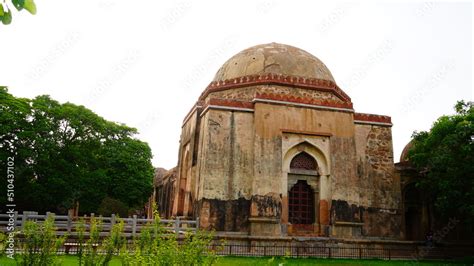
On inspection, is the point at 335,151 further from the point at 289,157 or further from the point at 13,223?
the point at 13,223

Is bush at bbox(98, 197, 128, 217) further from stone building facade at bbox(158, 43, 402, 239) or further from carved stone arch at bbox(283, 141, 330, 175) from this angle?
carved stone arch at bbox(283, 141, 330, 175)

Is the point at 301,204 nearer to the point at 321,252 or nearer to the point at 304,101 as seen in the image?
the point at 321,252

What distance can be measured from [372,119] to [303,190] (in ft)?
14.4

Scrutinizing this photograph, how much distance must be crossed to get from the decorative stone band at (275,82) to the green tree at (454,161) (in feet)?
15.0

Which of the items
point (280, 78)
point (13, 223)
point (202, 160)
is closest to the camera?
point (13, 223)

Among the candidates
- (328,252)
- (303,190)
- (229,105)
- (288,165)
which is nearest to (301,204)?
(303,190)

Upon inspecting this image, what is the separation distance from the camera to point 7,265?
27.0 feet

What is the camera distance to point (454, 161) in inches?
534

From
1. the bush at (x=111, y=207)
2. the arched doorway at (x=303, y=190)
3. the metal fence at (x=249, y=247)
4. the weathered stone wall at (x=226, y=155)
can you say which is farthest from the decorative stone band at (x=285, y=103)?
the bush at (x=111, y=207)

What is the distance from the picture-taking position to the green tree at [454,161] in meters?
13.2

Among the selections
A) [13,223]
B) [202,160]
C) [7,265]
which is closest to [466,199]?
[202,160]

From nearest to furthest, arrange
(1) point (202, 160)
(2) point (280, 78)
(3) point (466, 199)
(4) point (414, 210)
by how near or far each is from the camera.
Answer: (3) point (466, 199), (1) point (202, 160), (2) point (280, 78), (4) point (414, 210)

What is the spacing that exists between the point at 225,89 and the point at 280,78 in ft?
8.23

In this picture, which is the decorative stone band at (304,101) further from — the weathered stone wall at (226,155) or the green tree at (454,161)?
the green tree at (454,161)
